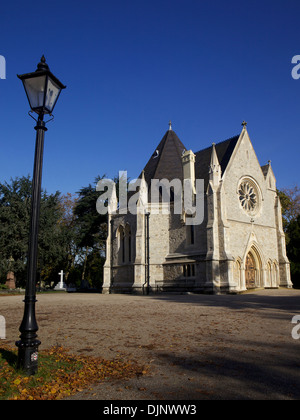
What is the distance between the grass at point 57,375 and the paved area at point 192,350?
26 centimetres

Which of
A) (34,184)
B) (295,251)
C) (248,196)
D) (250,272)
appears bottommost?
(250,272)

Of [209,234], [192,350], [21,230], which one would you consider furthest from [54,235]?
[192,350]

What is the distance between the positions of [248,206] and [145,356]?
25321 millimetres

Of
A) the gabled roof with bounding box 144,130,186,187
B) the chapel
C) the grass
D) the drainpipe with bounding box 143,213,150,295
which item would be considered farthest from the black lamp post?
the gabled roof with bounding box 144,130,186,187

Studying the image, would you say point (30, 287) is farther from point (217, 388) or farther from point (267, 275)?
point (267, 275)

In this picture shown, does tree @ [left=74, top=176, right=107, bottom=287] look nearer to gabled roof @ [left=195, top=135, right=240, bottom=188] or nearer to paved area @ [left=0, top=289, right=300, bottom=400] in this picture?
gabled roof @ [left=195, top=135, right=240, bottom=188]

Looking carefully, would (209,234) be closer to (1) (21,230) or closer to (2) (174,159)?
(2) (174,159)

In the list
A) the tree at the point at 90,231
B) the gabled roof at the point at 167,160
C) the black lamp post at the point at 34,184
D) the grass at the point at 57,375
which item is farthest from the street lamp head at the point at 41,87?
the tree at the point at 90,231

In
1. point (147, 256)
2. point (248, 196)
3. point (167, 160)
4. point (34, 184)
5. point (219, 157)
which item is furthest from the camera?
point (167, 160)

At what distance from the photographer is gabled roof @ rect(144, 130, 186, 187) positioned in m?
32.1

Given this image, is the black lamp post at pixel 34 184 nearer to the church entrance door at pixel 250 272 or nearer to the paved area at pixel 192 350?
the paved area at pixel 192 350

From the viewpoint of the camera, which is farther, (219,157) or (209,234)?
(219,157)

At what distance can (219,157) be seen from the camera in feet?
98.6

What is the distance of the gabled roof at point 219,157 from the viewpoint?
2877 centimetres
